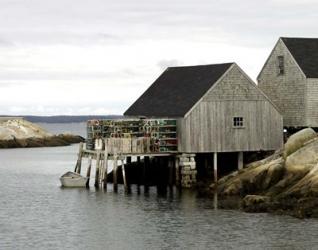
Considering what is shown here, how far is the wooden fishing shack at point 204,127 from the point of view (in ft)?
202

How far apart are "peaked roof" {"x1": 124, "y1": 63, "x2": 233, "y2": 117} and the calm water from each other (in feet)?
18.8

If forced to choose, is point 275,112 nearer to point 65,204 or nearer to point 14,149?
point 65,204

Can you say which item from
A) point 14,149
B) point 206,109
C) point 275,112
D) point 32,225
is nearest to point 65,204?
point 32,225

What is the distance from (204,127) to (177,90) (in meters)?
4.80

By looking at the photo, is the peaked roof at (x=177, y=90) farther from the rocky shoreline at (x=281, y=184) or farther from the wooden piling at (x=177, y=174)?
the rocky shoreline at (x=281, y=184)

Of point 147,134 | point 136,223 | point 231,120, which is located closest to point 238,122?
point 231,120

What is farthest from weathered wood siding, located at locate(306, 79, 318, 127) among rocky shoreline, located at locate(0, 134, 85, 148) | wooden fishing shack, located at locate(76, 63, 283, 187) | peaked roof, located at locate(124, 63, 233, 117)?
rocky shoreline, located at locate(0, 134, 85, 148)

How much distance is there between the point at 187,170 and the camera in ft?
203

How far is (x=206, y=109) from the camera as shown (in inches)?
2431

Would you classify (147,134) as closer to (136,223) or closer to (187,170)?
(187,170)

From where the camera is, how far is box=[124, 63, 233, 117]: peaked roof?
62219 millimetres

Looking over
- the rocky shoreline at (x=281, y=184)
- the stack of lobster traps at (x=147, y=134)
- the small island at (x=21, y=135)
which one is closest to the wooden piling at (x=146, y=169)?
the stack of lobster traps at (x=147, y=134)

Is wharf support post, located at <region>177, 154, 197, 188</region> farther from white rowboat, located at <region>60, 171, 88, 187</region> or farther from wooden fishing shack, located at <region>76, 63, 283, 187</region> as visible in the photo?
white rowboat, located at <region>60, 171, 88, 187</region>

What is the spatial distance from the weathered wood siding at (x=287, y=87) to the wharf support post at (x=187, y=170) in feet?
28.8
